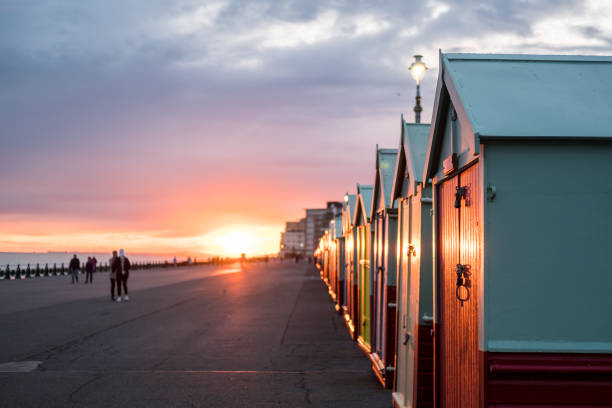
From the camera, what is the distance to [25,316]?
56.5ft

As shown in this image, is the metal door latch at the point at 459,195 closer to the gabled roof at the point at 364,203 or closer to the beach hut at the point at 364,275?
the beach hut at the point at 364,275

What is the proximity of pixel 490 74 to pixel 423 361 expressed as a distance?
3.01m

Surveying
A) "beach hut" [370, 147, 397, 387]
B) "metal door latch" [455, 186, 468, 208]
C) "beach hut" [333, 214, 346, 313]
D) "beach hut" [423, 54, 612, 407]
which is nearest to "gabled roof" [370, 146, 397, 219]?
"beach hut" [370, 147, 397, 387]

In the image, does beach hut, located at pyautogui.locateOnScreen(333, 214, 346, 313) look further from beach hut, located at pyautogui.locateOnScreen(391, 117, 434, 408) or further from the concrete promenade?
beach hut, located at pyautogui.locateOnScreen(391, 117, 434, 408)

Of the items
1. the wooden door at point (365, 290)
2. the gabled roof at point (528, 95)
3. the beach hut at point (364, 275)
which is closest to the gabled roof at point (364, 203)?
the beach hut at point (364, 275)

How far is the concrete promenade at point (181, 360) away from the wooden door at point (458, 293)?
238cm

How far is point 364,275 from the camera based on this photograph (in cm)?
1148

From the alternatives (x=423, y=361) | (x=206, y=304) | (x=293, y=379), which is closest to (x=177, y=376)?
(x=293, y=379)

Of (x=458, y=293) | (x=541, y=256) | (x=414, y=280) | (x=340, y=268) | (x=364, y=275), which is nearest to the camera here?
(x=541, y=256)

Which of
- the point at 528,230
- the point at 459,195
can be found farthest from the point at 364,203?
the point at 528,230

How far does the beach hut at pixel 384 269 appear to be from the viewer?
26.9 feet

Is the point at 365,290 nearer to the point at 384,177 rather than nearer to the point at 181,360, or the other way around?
the point at 384,177

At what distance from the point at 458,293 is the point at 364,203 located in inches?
276

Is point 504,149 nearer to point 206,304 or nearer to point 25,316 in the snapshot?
point 25,316
